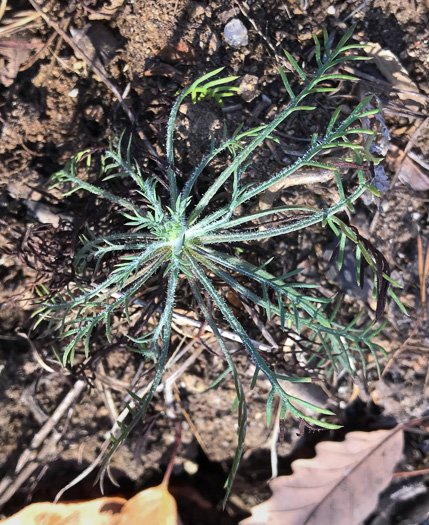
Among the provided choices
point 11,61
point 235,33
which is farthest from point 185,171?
point 11,61

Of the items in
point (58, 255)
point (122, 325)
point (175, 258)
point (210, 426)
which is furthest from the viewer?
→ point (210, 426)

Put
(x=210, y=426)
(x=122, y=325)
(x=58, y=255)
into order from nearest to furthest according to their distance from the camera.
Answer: (x=58, y=255) → (x=122, y=325) → (x=210, y=426)

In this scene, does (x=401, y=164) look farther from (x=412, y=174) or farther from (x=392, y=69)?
(x=392, y=69)

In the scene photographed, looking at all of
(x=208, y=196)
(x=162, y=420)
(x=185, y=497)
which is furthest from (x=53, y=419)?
(x=208, y=196)

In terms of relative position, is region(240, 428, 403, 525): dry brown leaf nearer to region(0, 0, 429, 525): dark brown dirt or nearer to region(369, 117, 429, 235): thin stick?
region(0, 0, 429, 525): dark brown dirt

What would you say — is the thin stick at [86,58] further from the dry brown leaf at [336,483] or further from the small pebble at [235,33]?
the dry brown leaf at [336,483]

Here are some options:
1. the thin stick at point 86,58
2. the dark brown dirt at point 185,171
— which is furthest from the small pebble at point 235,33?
the thin stick at point 86,58

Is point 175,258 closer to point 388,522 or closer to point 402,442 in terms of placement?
point 402,442
